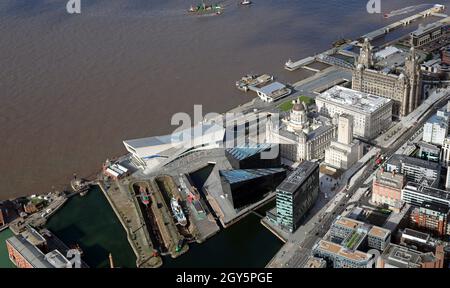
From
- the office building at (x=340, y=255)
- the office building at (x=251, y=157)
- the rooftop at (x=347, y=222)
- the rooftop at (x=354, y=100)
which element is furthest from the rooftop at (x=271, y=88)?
the office building at (x=340, y=255)

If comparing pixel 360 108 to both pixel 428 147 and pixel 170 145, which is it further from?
pixel 170 145

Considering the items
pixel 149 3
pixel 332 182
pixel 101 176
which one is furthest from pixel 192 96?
pixel 149 3

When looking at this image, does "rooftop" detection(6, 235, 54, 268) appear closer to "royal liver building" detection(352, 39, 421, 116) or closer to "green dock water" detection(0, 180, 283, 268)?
"green dock water" detection(0, 180, 283, 268)

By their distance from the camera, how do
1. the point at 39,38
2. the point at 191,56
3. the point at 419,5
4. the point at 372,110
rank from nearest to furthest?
the point at 372,110
the point at 191,56
the point at 39,38
the point at 419,5

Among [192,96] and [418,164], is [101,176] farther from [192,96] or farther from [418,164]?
[418,164]

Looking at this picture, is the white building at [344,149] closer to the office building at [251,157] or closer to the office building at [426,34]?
the office building at [251,157]

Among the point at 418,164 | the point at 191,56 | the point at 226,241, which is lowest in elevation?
the point at 226,241

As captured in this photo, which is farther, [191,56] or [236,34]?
[236,34]
